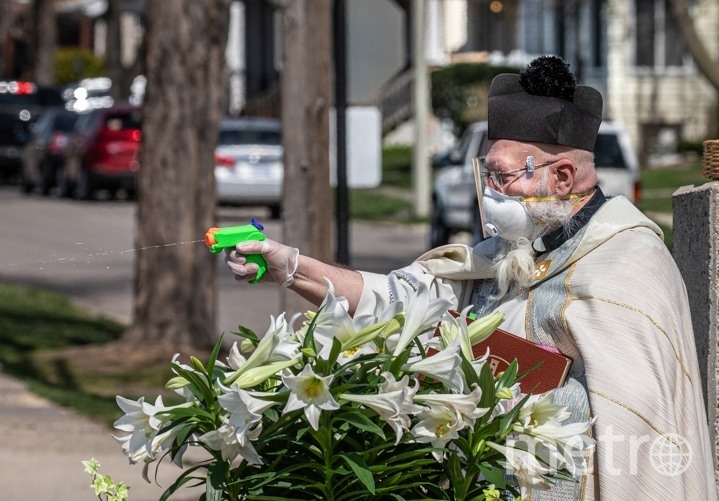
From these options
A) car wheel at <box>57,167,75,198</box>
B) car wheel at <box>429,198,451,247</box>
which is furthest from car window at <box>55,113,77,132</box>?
car wheel at <box>429,198,451,247</box>

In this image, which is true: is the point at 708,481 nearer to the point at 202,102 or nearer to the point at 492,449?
the point at 492,449

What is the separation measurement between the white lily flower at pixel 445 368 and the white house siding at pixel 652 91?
105 feet

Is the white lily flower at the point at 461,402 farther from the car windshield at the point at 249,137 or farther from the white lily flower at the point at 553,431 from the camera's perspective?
the car windshield at the point at 249,137

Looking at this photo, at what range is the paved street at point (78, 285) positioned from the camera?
7.30 metres

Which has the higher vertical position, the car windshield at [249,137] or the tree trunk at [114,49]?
the tree trunk at [114,49]

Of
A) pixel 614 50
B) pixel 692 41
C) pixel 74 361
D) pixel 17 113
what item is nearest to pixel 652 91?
pixel 614 50

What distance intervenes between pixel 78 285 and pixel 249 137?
7504 millimetres

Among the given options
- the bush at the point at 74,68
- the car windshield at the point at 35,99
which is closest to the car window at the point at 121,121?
the car windshield at the point at 35,99

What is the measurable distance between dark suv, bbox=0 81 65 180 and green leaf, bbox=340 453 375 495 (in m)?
30.5

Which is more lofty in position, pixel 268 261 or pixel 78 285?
pixel 268 261

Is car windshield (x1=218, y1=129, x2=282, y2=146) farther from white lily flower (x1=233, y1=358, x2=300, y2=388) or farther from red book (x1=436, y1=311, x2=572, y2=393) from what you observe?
white lily flower (x1=233, y1=358, x2=300, y2=388)

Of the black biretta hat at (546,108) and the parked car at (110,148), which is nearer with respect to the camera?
the black biretta hat at (546,108)

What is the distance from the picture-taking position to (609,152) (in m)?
16.6

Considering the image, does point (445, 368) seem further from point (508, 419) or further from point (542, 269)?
point (542, 269)
